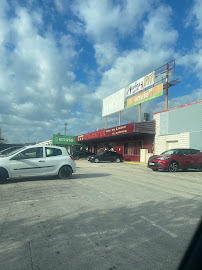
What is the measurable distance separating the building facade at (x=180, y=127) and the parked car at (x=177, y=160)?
402cm

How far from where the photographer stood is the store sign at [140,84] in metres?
26.3

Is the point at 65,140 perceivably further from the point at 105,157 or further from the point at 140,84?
the point at 140,84

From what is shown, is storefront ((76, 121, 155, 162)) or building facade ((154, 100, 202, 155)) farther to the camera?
storefront ((76, 121, 155, 162))

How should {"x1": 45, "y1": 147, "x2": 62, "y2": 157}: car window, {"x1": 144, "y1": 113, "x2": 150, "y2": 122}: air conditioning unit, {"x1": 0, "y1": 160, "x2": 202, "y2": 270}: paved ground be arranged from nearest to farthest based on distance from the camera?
{"x1": 0, "y1": 160, "x2": 202, "y2": 270}: paved ground
{"x1": 45, "y1": 147, "x2": 62, "y2": 157}: car window
{"x1": 144, "y1": 113, "x2": 150, "y2": 122}: air conditioning unit

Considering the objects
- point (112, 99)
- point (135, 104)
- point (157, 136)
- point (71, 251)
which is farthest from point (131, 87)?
point (71, 251)

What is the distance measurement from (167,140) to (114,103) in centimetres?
1387

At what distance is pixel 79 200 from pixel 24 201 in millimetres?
1523

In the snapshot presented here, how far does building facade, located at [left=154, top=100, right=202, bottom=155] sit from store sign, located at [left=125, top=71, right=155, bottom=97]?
4.39 m

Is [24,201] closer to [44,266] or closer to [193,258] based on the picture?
[44,266]

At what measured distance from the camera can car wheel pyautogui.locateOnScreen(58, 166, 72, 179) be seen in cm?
1037

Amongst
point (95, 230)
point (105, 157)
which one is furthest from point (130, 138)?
point (95, 230)

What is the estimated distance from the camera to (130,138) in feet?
99.0

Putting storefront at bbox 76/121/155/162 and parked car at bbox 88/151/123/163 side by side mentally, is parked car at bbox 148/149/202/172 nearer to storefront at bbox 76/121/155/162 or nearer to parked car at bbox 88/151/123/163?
storefront at bbox 76/121/155/162

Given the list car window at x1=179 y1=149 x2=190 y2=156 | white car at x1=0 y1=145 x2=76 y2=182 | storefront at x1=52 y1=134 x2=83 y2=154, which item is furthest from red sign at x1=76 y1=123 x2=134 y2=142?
white car at x1=0 y1=145 x2=76 y2=182
